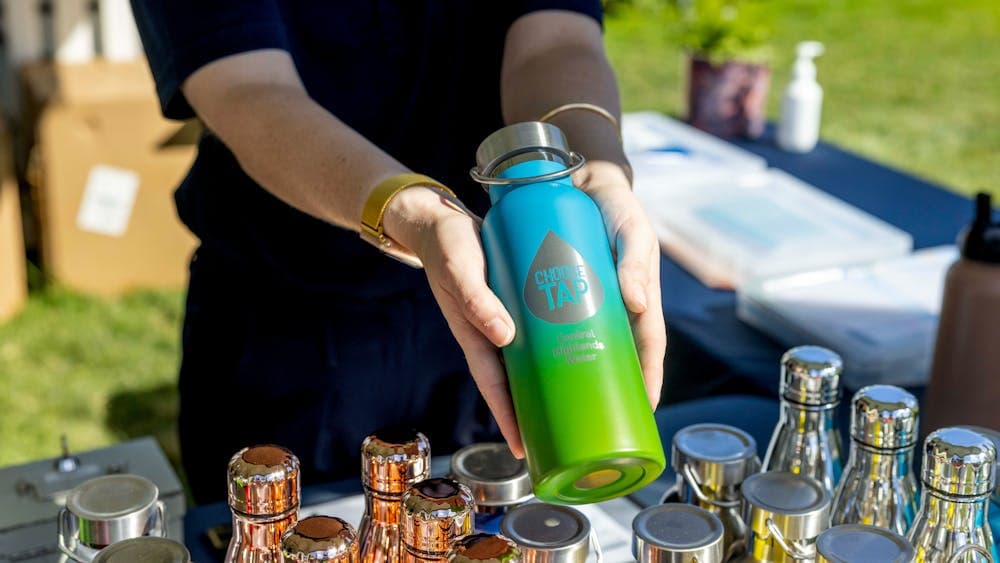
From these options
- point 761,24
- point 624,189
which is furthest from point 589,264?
point 761,24

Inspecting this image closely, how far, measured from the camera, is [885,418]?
90 centimetres

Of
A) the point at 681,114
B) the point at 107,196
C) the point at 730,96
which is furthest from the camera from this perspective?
the point at 107,196

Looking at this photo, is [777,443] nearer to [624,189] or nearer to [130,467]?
[624,189]

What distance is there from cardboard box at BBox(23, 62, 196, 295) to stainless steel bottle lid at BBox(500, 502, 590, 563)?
8.35 ft

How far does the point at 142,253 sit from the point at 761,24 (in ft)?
6.17

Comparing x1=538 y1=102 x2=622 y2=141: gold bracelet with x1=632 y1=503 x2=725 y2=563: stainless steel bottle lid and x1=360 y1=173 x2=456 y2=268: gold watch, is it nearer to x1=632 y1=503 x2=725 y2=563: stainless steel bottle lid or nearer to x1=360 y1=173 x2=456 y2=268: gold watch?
x1=360 y1=173 x2=456 y2=268: gold watch

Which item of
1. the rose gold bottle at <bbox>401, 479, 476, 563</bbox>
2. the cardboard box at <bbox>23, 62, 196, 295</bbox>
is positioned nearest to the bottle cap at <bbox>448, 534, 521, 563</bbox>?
the rose gold bottle at <bbox>401, 479, 476, 563</bbox>

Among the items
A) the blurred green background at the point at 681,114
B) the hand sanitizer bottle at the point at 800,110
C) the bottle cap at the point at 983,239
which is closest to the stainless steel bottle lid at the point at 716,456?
the bottle cap at the point at 983,239

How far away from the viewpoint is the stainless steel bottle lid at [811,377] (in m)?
0.96

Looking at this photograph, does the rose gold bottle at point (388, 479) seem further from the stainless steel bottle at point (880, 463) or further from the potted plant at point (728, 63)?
the potted plant at point (728, 63)

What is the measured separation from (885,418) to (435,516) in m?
0.37

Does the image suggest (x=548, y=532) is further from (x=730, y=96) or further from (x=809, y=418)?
(x=730, y=96)

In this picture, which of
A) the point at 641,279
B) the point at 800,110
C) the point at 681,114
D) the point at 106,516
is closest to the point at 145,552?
the point at 106,516

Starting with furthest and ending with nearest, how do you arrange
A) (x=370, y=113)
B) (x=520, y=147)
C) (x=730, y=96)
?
1. (x=730, y=96)
2. (x=370, y=113)
3. (x=520, y=147)
